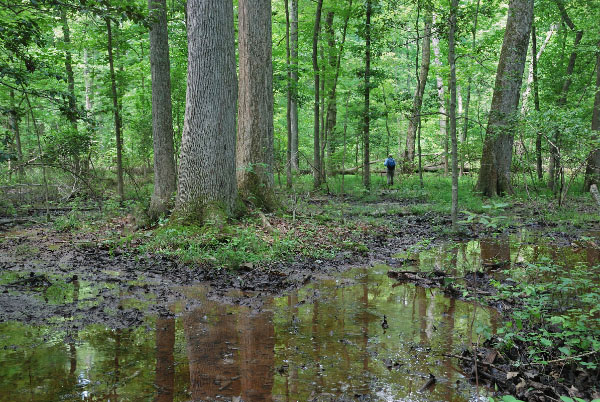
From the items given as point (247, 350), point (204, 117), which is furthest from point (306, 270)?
point (204, 117)

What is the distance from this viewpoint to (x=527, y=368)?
3498 mm

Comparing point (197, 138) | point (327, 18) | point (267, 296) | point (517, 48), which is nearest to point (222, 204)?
point (197, 138)

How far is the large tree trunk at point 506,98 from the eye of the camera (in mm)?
14539

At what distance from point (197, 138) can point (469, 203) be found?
9.58 m

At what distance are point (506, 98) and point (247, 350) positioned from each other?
14.1 meters

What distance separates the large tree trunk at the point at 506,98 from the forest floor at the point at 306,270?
9.05 feet

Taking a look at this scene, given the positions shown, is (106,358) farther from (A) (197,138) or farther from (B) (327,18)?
(B) (327,18)

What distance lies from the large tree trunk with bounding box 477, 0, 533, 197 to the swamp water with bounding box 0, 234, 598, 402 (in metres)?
10.9

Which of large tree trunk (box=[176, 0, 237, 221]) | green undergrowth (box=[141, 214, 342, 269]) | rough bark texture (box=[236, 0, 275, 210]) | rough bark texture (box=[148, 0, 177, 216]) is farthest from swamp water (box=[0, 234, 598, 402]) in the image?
rough bark texture (box=[148, 0, 177, 216])

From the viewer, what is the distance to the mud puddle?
10.6ft

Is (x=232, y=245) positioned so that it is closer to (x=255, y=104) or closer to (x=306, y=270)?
(x=306, y=270)

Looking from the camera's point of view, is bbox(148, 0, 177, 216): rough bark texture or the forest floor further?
bbox(148, 0, 177, 216): rough bark texture

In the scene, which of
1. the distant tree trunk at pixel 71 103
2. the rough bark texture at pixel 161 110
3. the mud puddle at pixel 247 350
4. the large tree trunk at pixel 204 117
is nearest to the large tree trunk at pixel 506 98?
the large tree trunk at pixel 204 117

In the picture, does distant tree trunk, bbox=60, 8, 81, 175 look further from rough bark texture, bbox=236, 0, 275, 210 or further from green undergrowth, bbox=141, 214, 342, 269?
rough bark texture, bbox=236, 0, 275, 210
